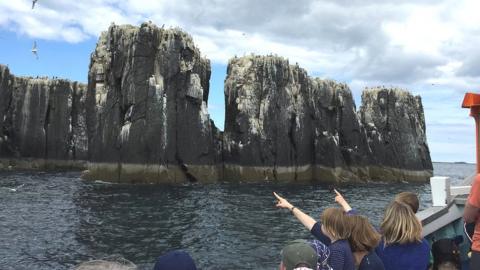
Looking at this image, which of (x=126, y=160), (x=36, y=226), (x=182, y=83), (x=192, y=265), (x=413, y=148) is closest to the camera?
(x=192, y=265)

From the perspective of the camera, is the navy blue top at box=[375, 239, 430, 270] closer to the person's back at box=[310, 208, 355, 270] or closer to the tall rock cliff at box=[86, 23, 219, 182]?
the person's back at box=[310, 208, 355, 270]

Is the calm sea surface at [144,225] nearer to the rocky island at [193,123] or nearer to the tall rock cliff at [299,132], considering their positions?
the rocky island at [193,123]

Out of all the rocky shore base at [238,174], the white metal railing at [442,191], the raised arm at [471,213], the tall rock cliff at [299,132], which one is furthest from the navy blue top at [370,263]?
the tall rock cliff at [299,132]

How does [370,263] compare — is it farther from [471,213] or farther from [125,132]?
[125,132]

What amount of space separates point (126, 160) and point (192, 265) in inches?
1756

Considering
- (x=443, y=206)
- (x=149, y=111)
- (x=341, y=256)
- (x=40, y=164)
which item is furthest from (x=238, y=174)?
(x=341, y=256)

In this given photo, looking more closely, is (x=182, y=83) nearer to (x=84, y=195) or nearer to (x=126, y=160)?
(x=126, y=160)

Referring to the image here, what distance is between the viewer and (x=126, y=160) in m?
47.1

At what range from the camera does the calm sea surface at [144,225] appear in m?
16.9

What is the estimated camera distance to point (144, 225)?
23078 millimetres

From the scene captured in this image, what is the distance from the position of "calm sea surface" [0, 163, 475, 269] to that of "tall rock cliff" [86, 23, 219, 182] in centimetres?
831

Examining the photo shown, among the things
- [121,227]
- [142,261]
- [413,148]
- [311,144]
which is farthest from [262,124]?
[142,261]

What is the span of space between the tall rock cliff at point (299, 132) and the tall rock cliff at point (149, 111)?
18.5ft

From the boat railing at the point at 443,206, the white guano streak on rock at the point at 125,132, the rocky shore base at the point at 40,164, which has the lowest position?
the boat railing at the point at 443,206
